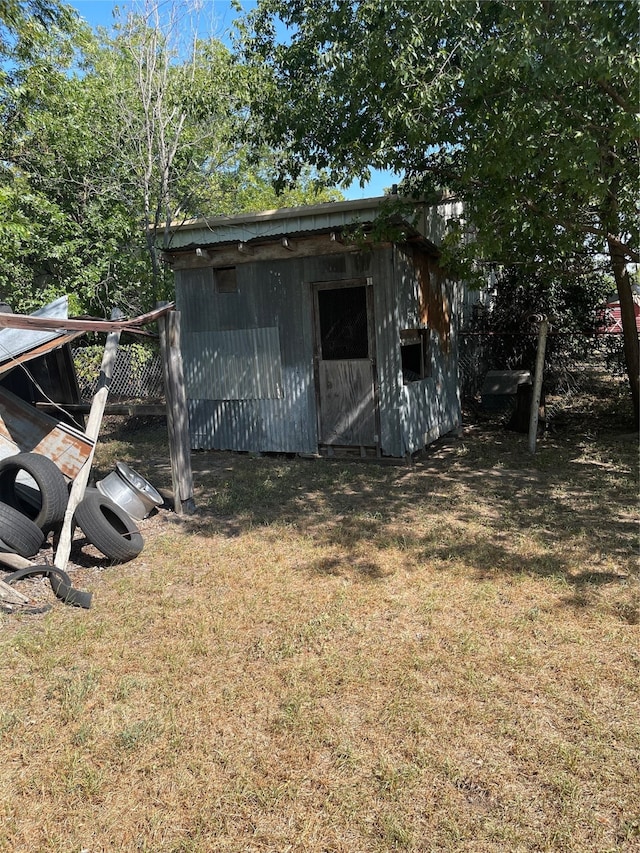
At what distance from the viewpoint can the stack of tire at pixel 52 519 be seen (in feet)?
15.2

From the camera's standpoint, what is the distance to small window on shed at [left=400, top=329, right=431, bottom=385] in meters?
8.59

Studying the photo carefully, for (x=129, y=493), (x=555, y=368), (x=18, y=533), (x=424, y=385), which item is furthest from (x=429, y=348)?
(x=18, y=533)

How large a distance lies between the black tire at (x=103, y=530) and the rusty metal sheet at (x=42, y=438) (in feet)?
1.65

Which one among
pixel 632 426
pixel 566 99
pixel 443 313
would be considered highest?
pixel 566 99

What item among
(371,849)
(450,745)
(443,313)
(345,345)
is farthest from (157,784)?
(443,313)

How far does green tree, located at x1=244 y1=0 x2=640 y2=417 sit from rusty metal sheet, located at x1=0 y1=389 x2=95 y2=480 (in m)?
4.47

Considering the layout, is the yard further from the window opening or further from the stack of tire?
the window opening

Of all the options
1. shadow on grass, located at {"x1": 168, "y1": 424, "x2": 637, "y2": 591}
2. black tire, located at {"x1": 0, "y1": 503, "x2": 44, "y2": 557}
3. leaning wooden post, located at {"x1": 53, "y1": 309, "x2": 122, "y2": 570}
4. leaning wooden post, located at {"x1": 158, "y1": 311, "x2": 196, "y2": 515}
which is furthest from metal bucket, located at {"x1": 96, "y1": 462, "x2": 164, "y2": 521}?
black tire, located at {"x1": 0, "y1": 503, "x2": 44, "y2": 557}

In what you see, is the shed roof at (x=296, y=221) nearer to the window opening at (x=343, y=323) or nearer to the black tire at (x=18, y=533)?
the window opening at (x=343, y=323)

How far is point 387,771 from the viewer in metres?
2.54

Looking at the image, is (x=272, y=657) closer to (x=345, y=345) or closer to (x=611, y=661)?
(x=611, y=661)

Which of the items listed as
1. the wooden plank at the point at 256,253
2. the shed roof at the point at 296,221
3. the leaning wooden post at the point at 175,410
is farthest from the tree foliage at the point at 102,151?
the leaning wooden post at the point at 175,410

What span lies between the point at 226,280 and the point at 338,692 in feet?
23.7

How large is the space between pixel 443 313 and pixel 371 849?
351 inches
